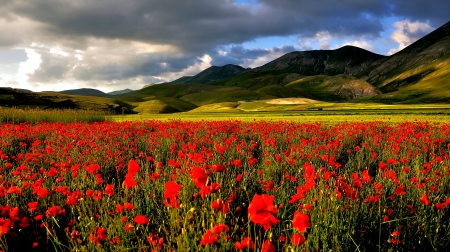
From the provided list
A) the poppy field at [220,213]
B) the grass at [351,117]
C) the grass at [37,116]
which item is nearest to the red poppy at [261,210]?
the poppy field at [220,213]

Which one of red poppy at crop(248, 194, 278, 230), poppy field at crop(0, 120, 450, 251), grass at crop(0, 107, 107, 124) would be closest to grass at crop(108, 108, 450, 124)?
grass at crop(0, 107, 107, 124)

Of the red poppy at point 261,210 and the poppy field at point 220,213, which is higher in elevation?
the red poppy at point 261,210

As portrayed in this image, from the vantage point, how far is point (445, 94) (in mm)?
116562

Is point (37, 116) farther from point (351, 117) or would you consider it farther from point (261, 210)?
point (351, 117)

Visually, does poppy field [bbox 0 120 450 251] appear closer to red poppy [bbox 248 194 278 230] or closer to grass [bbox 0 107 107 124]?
red poppy [bbox 248 194 278 230]

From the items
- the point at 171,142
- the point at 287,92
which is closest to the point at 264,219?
the point at 171,142

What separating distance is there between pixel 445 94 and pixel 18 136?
144136 mm

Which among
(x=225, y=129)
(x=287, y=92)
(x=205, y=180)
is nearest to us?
(x=205, y=180)

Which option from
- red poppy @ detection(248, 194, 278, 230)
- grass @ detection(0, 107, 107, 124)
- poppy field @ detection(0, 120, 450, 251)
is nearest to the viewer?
red poppy @ detection(248, 194, 278, 230)

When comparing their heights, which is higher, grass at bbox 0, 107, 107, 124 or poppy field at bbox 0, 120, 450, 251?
grass at bbox 0, 107, 107, 124

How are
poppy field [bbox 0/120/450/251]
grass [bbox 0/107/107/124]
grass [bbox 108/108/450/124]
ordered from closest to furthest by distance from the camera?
poppy field [bbox 0/120/450/251] < grass [bbox 0/107/107/124] < grass [bbox 108/108/450/124]

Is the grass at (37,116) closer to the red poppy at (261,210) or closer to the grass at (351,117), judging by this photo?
the grass at (351,117)

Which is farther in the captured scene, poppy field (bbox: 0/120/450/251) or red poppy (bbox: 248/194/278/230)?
poppy field (bbox: 0/120/450/251)

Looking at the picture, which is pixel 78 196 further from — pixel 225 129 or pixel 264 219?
pixel 225 129
